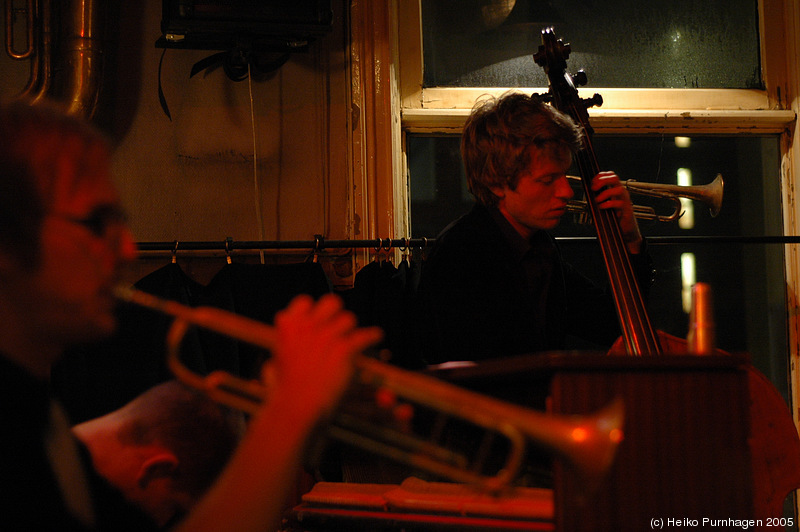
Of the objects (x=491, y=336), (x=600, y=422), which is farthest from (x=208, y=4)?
(x=600, y=422)

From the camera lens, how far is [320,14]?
2379 mm

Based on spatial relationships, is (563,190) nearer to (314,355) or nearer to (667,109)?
(667,109)

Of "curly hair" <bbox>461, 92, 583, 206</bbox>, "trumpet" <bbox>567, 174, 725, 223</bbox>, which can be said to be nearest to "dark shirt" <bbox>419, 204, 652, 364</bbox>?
"curly hair" <bbox>461, 92, 583, 206</bbox>

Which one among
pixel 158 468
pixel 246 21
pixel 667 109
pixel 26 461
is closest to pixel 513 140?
pixel 246 21

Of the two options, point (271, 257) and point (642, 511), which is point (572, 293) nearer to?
point (271, 257)

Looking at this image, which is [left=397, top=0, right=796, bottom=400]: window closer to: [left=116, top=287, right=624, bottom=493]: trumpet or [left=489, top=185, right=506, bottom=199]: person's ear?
[left=489, top=185, right=506, bottom=199]: person's ear

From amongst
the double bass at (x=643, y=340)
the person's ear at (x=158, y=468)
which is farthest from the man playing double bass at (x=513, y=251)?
the person's ear at (x=158, y=468)

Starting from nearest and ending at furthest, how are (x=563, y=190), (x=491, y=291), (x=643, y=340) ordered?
(x=643, y=340), (x=491, y=291), (x=563, y=190)

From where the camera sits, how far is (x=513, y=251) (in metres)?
2.08

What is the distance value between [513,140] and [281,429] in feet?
4.81

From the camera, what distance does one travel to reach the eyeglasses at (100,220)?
878 millimetres

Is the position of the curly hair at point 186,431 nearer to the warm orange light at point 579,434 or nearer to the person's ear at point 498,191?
the warm orange light at point 579,434

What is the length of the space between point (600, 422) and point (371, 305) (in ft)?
5.37

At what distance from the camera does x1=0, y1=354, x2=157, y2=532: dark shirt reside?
80 centimetres
